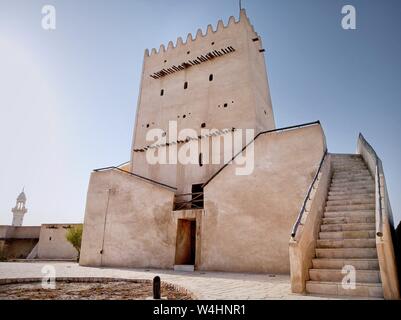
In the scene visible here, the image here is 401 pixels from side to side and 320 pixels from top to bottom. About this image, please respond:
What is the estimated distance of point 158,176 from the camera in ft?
59.6

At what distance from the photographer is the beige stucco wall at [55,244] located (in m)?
24.7

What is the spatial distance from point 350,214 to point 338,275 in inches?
81.8

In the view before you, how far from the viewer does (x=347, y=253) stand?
5695 mm

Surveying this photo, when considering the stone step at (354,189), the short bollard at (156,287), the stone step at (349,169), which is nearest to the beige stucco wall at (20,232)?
the short bollard at (156,287)

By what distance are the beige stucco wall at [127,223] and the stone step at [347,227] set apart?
8.19m

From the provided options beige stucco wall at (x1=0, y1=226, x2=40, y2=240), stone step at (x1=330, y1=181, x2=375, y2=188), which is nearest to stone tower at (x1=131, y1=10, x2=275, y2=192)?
stone step at (x1=330, y1=181, x2=375, y2=188)

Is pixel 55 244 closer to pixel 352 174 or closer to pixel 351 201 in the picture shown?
pixel 352 174

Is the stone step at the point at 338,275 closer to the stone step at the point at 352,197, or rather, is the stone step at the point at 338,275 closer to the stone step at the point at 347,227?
the stone step at the point at 347,227

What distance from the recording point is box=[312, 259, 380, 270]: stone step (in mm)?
5203

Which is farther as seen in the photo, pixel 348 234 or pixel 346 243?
pixel 348 234

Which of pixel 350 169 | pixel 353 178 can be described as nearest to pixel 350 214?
pixel 353 178

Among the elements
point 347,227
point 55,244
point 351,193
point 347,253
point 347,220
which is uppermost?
point 351,193

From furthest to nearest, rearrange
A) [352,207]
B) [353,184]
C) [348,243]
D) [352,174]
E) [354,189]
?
1. [352,174]
2. [353,184]
3. [354,189]
4. [352,207]
5. [348,243]

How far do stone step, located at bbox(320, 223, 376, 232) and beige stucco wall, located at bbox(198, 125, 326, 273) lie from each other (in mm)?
3751
